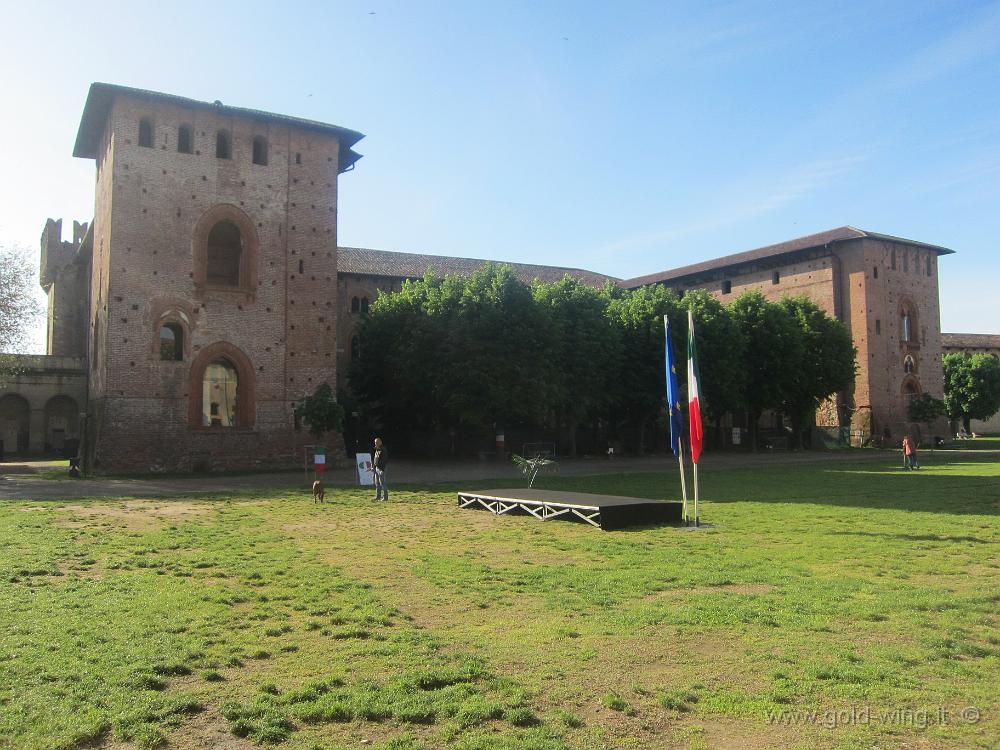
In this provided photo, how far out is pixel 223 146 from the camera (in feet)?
104

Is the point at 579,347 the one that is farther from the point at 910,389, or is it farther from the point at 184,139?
the point at 910,389

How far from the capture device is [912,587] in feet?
28.0

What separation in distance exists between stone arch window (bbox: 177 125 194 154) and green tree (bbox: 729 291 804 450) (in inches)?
1197

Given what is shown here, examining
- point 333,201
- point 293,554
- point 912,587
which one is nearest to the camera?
point 912,587

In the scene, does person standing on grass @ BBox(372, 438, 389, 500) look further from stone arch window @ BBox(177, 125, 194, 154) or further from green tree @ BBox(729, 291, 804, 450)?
green tree @ BBox(729, 291, 804, 450)

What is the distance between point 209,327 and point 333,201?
25.7 ft

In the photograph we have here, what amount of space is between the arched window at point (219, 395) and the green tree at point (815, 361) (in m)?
31.7

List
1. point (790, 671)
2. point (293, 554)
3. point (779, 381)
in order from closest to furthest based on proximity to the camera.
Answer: point (790, 671)
point (293, 554)
point (779, 381)

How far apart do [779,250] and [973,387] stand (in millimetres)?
23837

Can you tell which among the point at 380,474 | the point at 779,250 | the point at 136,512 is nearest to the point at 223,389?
the point at 380,474

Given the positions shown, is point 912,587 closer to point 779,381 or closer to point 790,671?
point 790,671

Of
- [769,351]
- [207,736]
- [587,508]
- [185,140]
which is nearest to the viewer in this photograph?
[207,736]

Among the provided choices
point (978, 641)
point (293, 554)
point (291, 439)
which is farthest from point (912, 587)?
point (291, 439)

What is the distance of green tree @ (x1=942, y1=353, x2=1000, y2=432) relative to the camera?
65.0m
